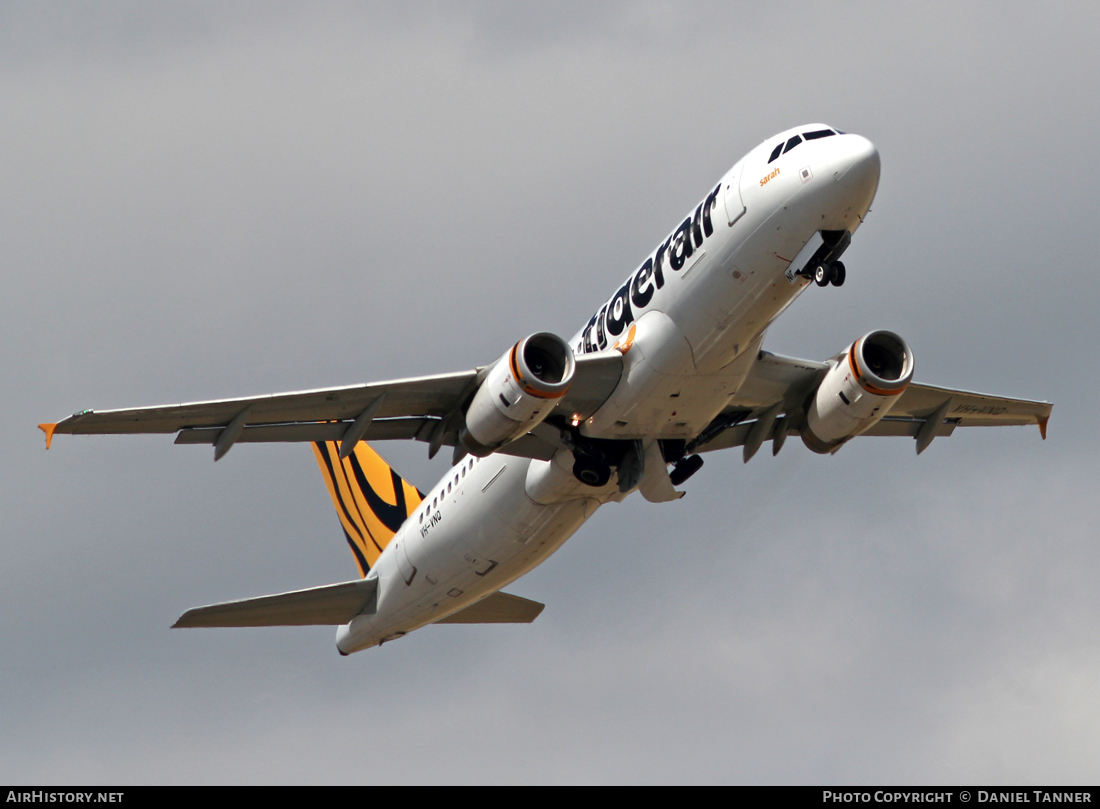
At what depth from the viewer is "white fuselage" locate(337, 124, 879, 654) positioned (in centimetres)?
2720

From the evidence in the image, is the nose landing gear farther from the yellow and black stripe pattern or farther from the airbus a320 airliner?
the yellow and black stripe pattern

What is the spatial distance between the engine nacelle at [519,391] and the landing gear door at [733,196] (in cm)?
426

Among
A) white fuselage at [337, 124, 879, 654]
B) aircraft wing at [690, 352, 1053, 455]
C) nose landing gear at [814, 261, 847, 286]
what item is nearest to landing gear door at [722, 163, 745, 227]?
white fuselage at [337, 124, 879, 654]

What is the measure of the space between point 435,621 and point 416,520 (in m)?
3.21

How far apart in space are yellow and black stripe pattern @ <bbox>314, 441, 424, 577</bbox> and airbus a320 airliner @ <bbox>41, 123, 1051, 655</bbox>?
9.08 ft

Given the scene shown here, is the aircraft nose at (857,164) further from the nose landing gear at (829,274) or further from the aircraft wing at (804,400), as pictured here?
the aircraft wing at (804,400)

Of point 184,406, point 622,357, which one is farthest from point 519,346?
point 184,406

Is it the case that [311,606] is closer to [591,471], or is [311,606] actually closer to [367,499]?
[367,499]

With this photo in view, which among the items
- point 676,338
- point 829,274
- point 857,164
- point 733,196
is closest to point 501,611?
point 676,338

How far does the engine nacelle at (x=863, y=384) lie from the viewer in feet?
104

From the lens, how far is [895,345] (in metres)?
31.9

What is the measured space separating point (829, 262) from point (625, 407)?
546 cm

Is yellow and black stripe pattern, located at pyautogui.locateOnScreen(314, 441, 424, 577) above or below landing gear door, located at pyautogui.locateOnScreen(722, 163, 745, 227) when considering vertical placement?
below

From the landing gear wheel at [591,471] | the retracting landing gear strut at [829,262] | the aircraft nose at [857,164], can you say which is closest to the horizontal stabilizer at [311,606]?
the landing gear wheel at [591,471]
